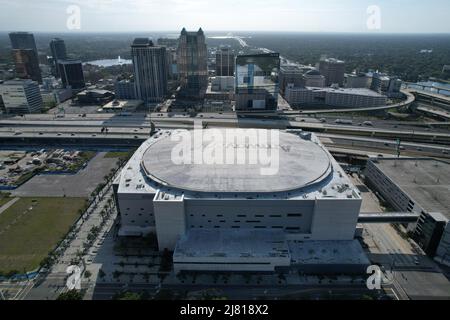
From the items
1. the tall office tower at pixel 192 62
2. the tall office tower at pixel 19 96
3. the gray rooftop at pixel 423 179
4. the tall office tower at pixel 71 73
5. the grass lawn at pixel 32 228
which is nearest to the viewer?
the grass lawn at pixel 32 228

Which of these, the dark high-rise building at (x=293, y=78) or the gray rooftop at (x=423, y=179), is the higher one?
the dark high-rise building at (x=293, y=78)

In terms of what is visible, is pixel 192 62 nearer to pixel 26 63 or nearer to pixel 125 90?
pixel 125 90

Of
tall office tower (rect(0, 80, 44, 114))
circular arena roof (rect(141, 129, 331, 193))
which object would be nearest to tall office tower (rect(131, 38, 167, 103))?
tall office tower (rect(0, 80, 44, 114))

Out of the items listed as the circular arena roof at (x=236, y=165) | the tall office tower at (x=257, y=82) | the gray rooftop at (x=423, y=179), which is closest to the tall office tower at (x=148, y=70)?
the tall office tower at (x=257, y=82)

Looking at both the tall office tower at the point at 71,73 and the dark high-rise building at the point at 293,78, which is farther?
the tall office tower at the point at 71,73

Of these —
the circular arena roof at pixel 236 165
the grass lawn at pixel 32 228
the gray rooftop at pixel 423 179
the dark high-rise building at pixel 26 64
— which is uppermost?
the dark high-rise building at pixel 26 64

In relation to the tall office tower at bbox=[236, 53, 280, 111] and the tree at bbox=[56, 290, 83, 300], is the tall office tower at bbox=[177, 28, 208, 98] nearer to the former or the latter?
the tall office tower at bbox=[236, 53, 280, 111]

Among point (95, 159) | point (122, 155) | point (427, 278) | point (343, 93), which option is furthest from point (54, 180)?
point (343, 93)

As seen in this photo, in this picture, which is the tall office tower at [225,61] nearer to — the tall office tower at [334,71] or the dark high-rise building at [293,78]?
the dark high-rise building at [293,78]
